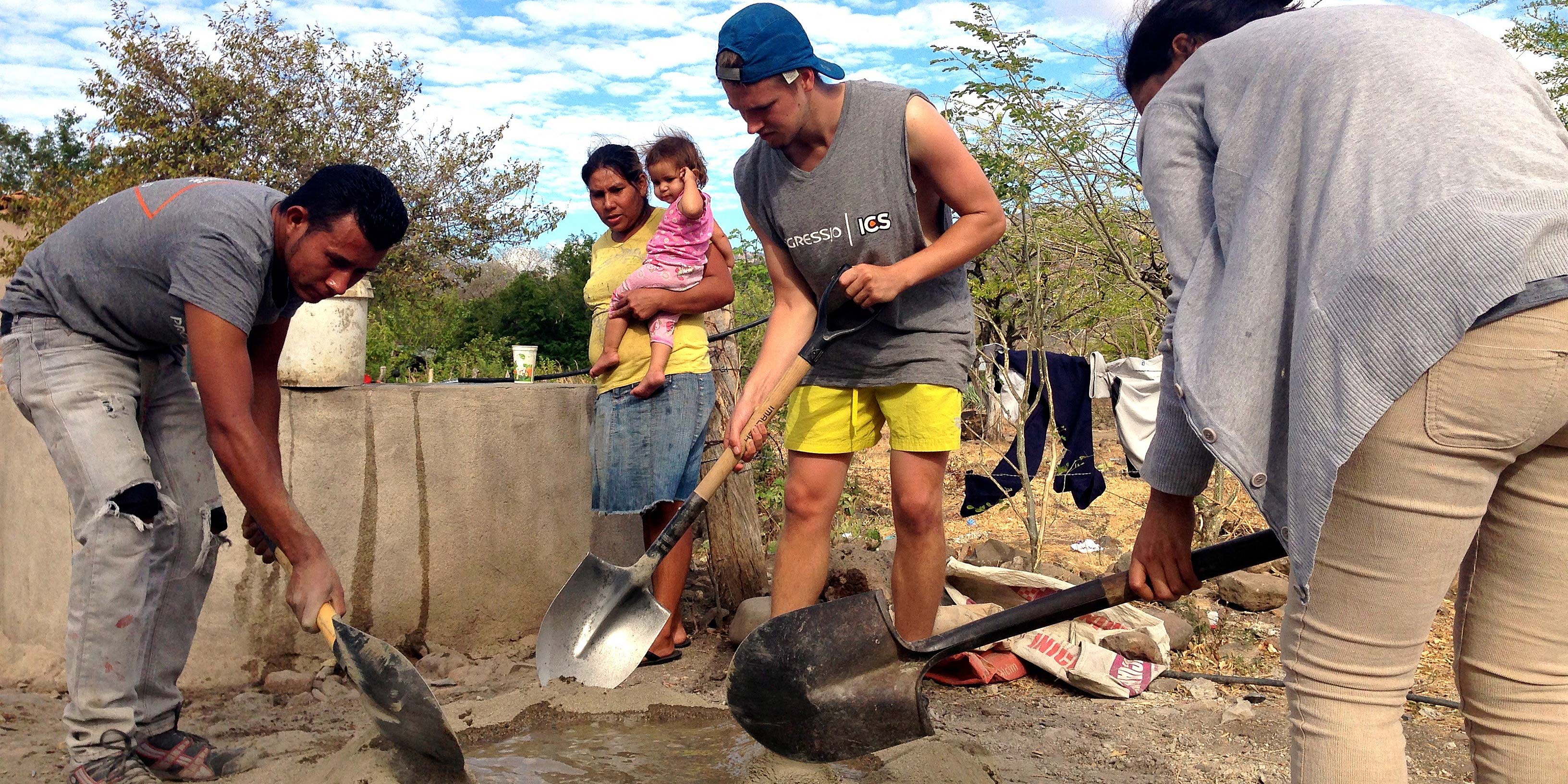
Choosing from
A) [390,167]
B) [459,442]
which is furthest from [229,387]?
[390,167]

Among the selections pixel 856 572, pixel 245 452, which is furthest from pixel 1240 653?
pixel 245 452

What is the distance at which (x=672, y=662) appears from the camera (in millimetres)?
3668

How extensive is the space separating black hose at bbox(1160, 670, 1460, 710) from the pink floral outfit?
2.06m

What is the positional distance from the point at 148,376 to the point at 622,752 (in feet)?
5.22

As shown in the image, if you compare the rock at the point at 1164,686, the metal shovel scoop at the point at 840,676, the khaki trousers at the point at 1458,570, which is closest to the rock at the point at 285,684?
the metal shovel scoop at the point at 840,676

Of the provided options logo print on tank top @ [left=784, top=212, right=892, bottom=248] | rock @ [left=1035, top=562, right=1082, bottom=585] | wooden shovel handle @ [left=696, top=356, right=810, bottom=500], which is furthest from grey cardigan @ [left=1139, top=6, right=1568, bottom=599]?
rock @ [left=1035, top=562, right=1082, bottom=585]

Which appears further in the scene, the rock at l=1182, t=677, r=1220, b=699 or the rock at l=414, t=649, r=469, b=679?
the rock at l=414, t=649, r=469, b=679

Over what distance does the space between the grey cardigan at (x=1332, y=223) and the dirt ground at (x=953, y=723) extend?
4.48ft

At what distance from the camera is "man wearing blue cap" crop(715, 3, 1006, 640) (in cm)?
274

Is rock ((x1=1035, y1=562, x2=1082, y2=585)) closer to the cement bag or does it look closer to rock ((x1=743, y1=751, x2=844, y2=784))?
the cement bag

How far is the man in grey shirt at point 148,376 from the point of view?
236cm

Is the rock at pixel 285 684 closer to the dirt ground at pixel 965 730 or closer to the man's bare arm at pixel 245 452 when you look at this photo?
the dirt ground at pixel 965 730

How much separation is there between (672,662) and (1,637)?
225 cm

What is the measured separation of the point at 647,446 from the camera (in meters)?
3.63
